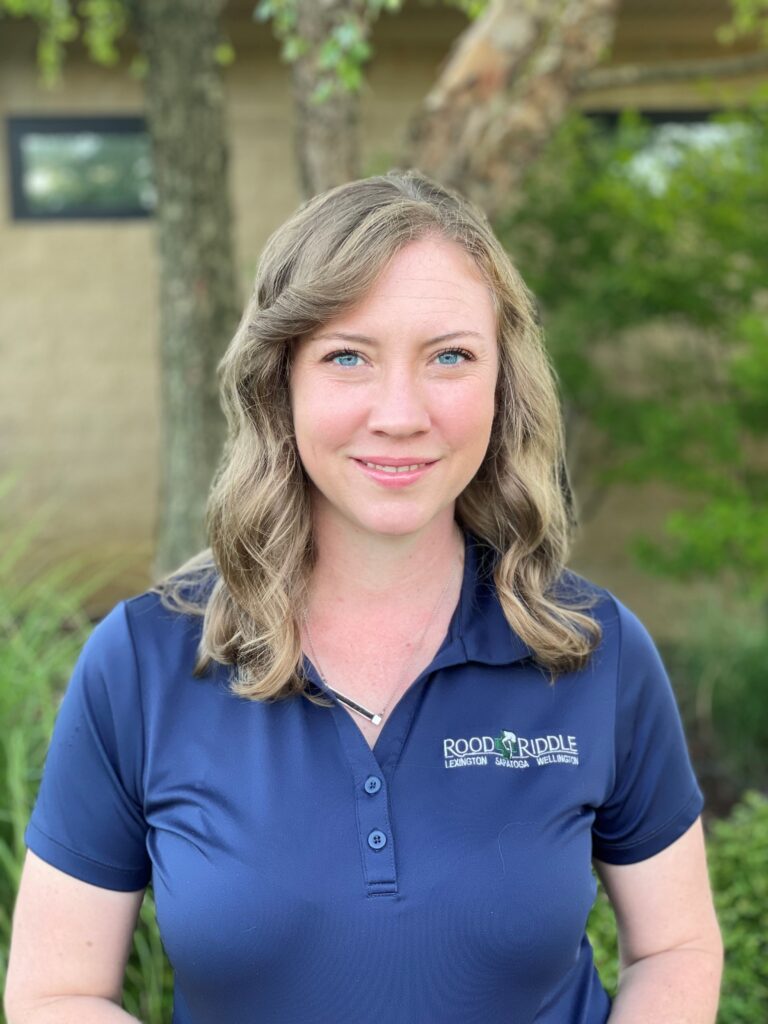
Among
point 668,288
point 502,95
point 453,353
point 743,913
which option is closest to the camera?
point 453,353

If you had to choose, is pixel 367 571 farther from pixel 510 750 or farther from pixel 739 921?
pixel 739 921

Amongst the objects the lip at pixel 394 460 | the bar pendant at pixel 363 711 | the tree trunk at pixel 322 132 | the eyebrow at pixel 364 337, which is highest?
the tree trunk at pixel 322 132

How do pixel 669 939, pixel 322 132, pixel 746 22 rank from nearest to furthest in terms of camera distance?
pixel 669 939, pixel 322 132, pixel 746 22

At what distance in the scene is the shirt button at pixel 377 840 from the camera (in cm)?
160

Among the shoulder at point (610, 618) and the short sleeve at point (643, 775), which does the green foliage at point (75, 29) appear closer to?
the shoulder at point (610, 618)

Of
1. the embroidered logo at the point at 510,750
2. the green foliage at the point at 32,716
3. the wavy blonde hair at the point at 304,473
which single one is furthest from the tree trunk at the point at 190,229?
the embroidered logo at the point at 510,750

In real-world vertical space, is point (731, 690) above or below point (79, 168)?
below

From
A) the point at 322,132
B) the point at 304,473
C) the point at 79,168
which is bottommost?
the point at 304,473

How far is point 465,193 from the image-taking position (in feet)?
12.9

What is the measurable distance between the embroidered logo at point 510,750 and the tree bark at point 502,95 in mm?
2585

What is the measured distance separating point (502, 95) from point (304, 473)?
2471 mm

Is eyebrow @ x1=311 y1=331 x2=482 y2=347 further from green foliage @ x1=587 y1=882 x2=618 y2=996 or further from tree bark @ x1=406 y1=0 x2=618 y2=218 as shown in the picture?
tree bark @ x1=406 y1=0 x2=618 y2=218

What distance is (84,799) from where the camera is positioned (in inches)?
66.5

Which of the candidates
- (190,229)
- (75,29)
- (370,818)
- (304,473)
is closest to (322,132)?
(190,229)
